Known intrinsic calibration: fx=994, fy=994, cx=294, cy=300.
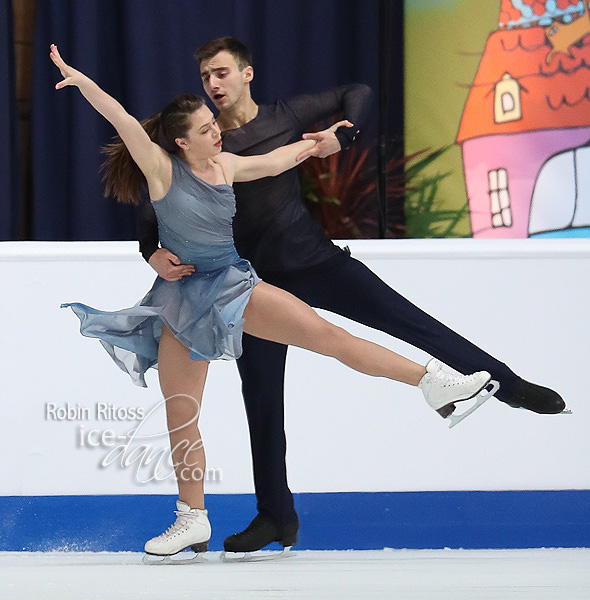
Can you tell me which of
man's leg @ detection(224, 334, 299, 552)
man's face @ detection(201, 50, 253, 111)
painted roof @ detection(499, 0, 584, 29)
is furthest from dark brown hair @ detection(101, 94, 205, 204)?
painted roof @ detection(499, 0, 584, 29)

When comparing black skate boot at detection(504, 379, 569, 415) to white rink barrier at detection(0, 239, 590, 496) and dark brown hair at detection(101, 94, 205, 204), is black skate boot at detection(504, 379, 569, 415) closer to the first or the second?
white rink barrier at detection(0, 239, 590, 496)

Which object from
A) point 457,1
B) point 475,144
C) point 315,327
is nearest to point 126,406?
point 315,327

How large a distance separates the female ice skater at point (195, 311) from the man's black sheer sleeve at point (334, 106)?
10cm

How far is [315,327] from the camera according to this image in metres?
2.71

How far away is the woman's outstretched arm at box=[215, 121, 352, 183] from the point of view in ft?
8.82

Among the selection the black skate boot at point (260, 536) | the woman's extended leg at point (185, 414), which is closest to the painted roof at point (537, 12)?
the woman's extended leg at point (185, 414)

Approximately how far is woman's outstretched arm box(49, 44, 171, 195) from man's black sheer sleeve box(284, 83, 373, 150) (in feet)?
1.37

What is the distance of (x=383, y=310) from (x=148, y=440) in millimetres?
775

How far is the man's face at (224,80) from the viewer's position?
2.73m

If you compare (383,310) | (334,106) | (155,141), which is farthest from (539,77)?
(155,141)

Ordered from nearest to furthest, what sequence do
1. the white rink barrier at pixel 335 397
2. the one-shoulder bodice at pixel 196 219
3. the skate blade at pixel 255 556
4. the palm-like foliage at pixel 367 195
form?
1. the one-shoulder bodice at pixel 196 219
2. the skate blade at pixel 255 556
3. the white rink barrier at pixel 335 397
4. the palm-like foliage at pixel 367 195

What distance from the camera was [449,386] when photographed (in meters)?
2.74

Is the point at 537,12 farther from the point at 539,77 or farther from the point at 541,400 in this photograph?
the point at 541,400

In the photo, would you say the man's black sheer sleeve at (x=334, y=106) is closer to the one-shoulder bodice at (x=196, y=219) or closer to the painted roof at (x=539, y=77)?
the one-shoulder bodice at (x=196, y=219)
